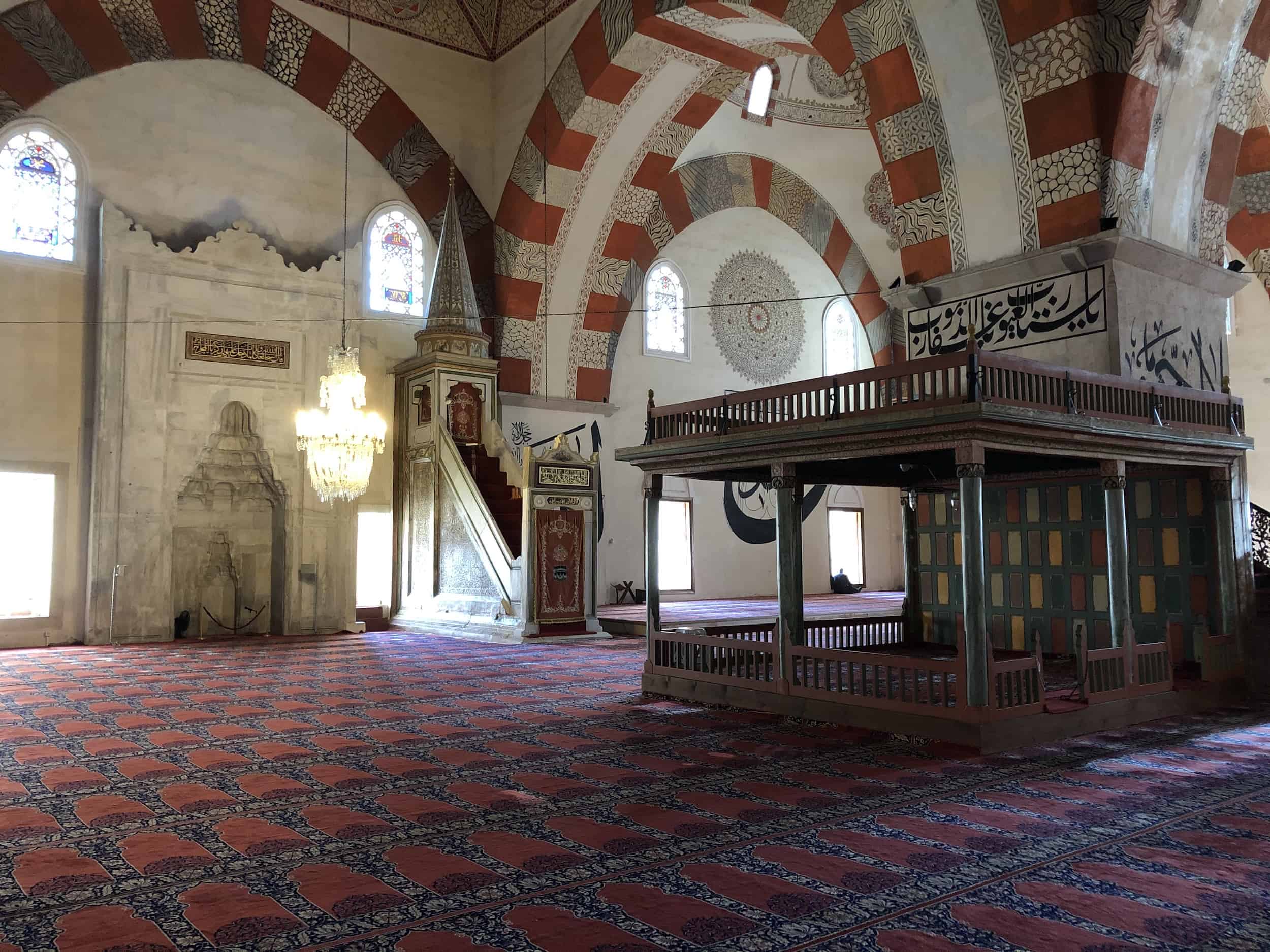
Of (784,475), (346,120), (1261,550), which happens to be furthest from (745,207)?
(784,475)

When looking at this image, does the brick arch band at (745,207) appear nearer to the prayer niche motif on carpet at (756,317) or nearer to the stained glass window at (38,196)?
the prayer niche motif on carpet at (756,317)

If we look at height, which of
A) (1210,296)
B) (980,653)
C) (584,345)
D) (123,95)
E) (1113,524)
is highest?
(123,95)

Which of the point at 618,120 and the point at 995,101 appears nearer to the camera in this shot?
the point at 995,101

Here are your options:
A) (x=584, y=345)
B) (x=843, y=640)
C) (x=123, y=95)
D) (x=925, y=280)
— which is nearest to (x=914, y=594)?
(x=843, y=640)

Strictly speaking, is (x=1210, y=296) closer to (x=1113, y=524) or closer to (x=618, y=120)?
(x=1113, y=524)

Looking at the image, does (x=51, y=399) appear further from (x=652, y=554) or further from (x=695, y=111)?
(x=695, y=111)

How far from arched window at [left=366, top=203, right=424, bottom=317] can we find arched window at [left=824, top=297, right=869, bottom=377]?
649cm

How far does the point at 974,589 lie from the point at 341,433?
521 centimetres

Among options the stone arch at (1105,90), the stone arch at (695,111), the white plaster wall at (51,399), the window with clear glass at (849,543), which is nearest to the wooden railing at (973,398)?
the stone arch at (1105,90)

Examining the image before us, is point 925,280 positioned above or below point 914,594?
above

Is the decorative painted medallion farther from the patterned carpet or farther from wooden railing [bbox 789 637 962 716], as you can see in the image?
the patterned carpet

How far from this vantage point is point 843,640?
621 centimetres

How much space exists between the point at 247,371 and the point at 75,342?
4.31 feet

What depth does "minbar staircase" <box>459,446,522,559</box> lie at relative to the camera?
28.5 ft
